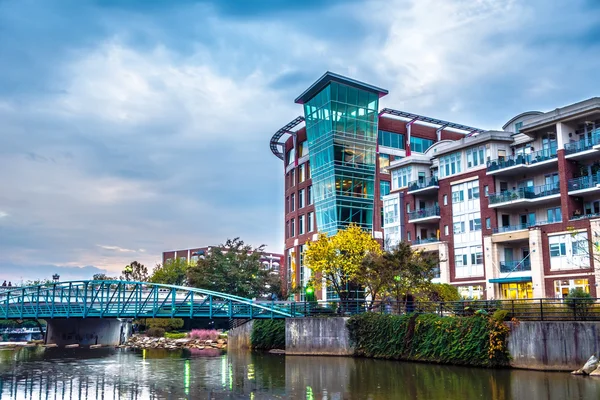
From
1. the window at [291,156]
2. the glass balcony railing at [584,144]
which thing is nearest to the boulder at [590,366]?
the glass balcony railing at [584,144]

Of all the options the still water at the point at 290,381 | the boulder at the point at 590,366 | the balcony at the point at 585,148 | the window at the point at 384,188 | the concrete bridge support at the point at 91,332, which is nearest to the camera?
the still water at the point at 290,381

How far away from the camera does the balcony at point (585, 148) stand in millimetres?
49906

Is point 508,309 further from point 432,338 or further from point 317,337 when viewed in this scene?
point 317,337

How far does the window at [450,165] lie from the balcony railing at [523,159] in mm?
4673

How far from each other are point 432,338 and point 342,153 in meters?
40.9

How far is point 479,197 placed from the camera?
5966 cm

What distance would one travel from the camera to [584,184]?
50.9 metres

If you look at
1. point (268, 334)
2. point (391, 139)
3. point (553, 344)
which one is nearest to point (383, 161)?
point (391, 139)

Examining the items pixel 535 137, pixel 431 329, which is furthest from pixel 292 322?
pixel 535 137

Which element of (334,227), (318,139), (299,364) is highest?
(318,139)

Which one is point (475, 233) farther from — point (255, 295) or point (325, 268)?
point (255, 295)

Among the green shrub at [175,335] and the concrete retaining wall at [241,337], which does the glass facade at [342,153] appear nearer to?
the green shrub at [175,335]

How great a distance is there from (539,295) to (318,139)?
35.0 metres

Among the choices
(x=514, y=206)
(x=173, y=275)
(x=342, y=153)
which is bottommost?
(x=173, y=275)
